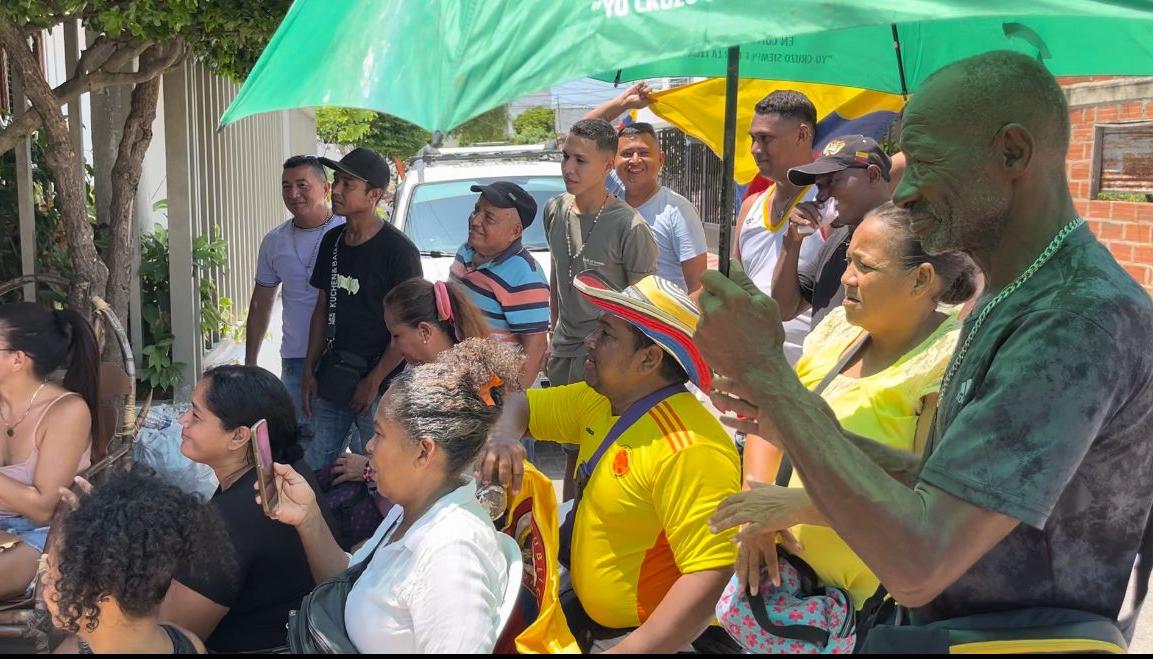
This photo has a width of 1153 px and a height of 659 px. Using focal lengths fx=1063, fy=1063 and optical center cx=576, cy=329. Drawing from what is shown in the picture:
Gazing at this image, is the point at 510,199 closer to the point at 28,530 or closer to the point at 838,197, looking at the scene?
the point at 838,197

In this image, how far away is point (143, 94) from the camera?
5.88 m

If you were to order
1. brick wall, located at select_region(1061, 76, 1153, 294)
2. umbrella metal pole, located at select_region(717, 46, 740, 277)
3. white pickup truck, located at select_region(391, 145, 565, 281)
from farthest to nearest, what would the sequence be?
brick wall, located at select_region(1061, 76, 1153, 294) < white pickup truck, located at select_region(391, 145, 565, 281) < umbrella metal pole, located at select_region(717, 46, 740, 277)

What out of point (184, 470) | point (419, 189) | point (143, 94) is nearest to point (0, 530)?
point (184, 470)

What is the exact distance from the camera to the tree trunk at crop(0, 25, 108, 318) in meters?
4.87

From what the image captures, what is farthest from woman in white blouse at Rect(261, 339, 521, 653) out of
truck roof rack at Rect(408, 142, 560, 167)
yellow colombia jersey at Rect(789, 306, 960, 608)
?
truck roof rack at Rect(408, 142, 560, 167)

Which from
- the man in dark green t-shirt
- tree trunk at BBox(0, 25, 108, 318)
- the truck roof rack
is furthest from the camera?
the truck roof rack

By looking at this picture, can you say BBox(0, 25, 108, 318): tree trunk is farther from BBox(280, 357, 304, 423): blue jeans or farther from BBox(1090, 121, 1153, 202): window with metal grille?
BBox(1090, 121, 1153, 202): window with metal grille

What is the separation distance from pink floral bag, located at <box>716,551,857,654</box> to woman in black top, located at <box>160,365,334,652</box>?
1.29 m

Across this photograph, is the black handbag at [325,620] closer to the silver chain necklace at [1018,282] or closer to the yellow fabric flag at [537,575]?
the yellow fabric flag at [537,575]

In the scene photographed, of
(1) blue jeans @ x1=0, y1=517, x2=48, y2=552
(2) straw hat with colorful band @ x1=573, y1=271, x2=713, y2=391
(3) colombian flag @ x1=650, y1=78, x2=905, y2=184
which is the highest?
(3) colombian flag @ x1=650, y1=78, x2=905, y2=184

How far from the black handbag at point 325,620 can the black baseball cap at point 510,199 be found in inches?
94.7

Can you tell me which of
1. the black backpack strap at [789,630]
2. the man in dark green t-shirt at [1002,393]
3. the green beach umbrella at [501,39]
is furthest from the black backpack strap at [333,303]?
the man in dark green t-shirt at [1002,393]

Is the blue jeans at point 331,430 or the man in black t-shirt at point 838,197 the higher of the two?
the man in black t-shirt at point 838,197

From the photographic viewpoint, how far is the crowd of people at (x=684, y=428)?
1.60 meters
